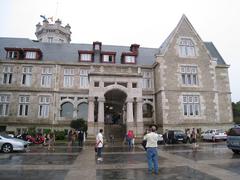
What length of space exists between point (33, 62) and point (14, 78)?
3.73 m

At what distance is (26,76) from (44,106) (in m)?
5.60

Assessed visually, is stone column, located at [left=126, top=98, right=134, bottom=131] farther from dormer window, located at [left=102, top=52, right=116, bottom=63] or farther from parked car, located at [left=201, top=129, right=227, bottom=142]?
dormer window, located at [left=102, top=52, right=116, bottom=63]

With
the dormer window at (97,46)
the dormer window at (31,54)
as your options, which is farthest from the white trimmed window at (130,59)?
the dormer window at (31,54)

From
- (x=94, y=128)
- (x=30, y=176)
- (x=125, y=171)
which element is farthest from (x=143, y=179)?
(x=94, y=128)

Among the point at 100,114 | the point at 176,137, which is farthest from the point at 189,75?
the point at 100,114

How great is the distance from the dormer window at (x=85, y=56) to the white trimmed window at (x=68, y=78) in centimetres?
277

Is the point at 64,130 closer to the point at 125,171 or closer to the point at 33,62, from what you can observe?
the point at 33,62

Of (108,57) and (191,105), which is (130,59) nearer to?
(108,57)

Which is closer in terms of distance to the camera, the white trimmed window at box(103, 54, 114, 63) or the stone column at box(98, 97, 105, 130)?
the stone column at box(98, 97, 105, 130)

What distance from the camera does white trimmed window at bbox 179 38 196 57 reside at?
32.3 m

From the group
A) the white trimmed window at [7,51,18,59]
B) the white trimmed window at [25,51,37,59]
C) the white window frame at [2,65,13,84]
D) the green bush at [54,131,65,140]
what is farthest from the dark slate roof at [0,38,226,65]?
the green bush at [54,131,65,140]

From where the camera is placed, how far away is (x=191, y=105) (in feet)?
102

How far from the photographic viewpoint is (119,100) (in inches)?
1304

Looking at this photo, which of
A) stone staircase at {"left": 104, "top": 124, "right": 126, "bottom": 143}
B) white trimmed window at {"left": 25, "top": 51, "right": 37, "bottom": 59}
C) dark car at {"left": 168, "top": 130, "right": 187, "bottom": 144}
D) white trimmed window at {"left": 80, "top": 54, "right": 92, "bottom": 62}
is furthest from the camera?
white trimmed window at {"left": 80, "top": 54, "right": 92, "bottom": 62}
